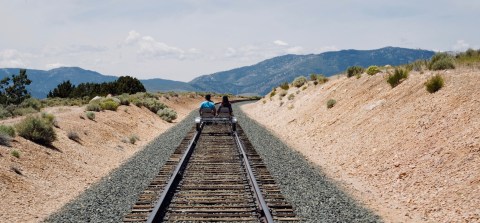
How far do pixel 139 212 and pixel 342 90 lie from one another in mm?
19972

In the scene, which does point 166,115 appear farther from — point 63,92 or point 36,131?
point 63,92

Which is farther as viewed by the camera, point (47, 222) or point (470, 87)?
point (470, 87)

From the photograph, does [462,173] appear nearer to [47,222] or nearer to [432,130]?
[432,130]

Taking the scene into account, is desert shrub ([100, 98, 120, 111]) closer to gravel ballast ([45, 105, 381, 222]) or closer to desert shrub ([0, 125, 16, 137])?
gravel ballast ([45, 105, 381, 222])

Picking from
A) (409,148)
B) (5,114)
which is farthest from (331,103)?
(5,114)

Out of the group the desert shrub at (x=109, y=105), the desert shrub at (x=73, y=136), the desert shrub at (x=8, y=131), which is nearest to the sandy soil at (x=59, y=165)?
the desert shrub at (x=73, y=136)

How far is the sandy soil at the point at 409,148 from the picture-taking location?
8.77m

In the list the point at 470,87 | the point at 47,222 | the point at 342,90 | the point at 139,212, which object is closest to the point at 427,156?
the point at 470,87

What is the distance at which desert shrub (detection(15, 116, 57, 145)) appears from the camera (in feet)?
46.9

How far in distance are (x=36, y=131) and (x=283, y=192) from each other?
9097 mm

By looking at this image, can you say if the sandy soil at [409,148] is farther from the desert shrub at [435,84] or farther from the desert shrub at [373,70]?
the desert shrub at [373,70]

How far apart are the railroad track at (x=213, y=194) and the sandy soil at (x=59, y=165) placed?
7.00 ft

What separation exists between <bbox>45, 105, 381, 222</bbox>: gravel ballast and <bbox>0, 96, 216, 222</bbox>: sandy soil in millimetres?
646

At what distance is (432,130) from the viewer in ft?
39.8
